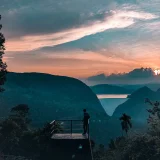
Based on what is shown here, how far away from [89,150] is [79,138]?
130cm

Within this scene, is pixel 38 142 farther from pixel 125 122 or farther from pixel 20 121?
pixel 125 122

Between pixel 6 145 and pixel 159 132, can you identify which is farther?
pixel 6 145

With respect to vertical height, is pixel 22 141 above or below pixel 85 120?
below

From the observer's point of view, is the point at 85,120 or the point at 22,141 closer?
the point at 85,120

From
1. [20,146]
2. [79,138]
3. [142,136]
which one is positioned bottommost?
[20,146]

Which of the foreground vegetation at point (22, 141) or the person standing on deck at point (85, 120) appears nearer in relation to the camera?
the person standing on deck at point (85, 120)

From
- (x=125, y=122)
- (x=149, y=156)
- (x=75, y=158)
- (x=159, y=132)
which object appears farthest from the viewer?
(x=125, y=122)

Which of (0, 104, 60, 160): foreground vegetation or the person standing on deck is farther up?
the person standing on deck

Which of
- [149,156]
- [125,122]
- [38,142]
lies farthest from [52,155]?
[125,122]

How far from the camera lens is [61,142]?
77.7 ft

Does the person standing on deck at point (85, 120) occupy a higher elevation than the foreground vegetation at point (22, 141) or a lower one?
higher

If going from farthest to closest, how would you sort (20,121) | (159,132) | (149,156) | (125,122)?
(125,122), (20,121), (159,132), (149,156)

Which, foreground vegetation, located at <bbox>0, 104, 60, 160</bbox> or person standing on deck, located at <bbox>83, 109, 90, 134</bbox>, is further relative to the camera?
foreground vegetation, located at <bbox>0, 104, 60, 160</bbox>

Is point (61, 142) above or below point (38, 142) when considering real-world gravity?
above
